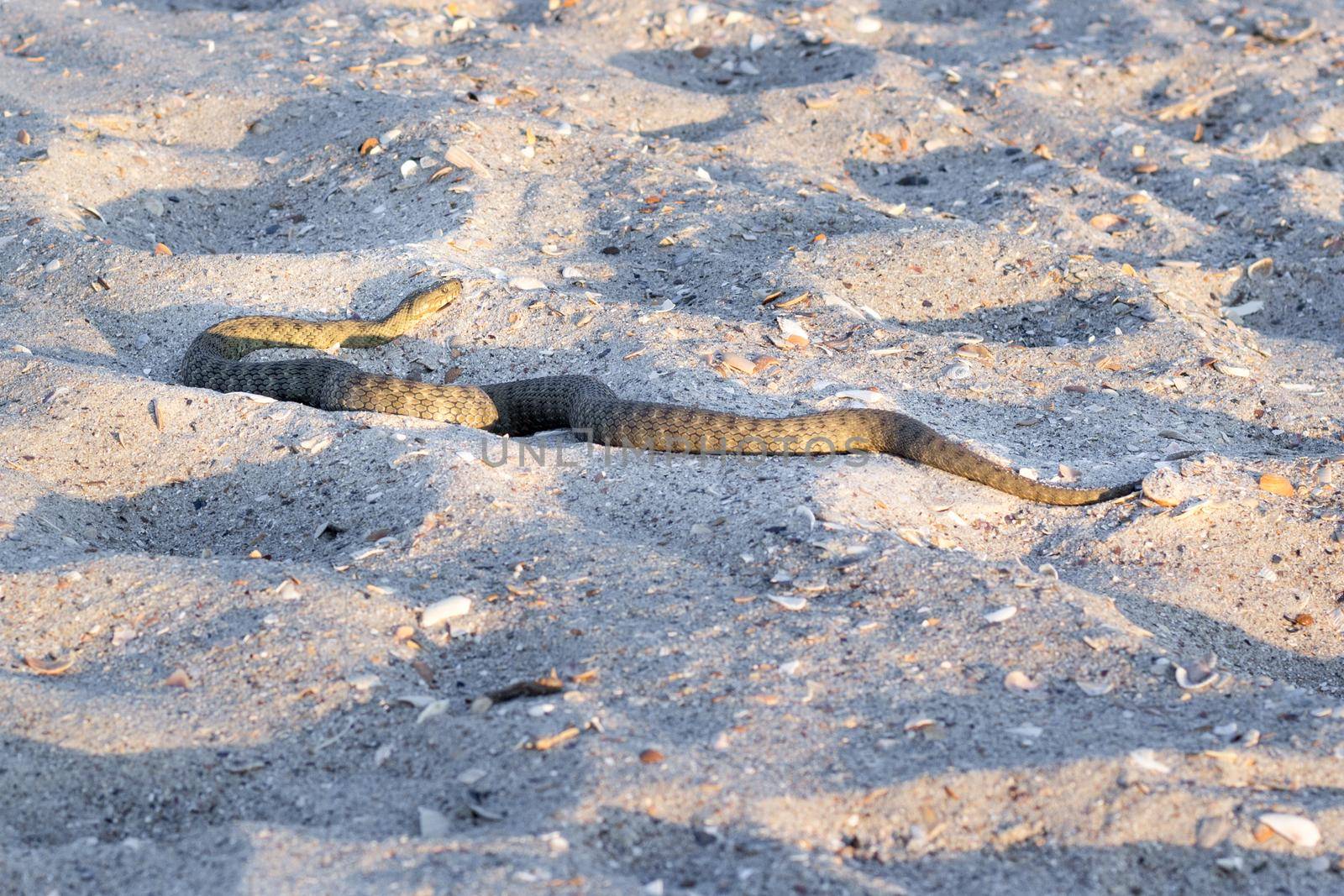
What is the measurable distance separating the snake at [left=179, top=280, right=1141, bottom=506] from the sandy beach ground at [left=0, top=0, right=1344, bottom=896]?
0.13 m

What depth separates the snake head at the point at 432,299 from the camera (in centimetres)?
681

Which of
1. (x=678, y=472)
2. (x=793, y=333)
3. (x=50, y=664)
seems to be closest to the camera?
(x=50, y=664)

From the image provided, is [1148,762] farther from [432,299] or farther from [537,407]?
[432,299]

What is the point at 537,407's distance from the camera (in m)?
6.28

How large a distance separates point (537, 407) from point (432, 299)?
1056 millimetres

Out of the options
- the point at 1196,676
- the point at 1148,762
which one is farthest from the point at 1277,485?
the point at 1148,762

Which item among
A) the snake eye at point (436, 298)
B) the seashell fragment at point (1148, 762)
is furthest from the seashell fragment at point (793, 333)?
the seashell fragment at point (1148, 762)

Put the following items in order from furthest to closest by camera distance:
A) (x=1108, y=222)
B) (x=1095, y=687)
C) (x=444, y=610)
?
(x=1108, y=222) < (x=444, y=610) < (x=1095, y=687)

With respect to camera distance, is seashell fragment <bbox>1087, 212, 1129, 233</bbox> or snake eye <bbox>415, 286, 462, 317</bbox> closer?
snake eye <bbox>415, 286, 462, 317</bbox>

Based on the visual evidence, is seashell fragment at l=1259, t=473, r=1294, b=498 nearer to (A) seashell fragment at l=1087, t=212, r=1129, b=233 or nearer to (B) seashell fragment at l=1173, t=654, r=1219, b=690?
(B) seashell fragment at l=1173, t=654, r=1219, b=690

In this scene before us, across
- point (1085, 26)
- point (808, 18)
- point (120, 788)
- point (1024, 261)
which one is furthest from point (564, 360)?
point (1085, 26)

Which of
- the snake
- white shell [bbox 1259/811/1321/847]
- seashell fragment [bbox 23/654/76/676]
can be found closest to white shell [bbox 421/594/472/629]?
seashell fragment [bbox 23/654/76/676]

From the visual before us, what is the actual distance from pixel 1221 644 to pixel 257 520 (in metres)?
3.92

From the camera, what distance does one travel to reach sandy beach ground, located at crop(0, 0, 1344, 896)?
3.41 m
